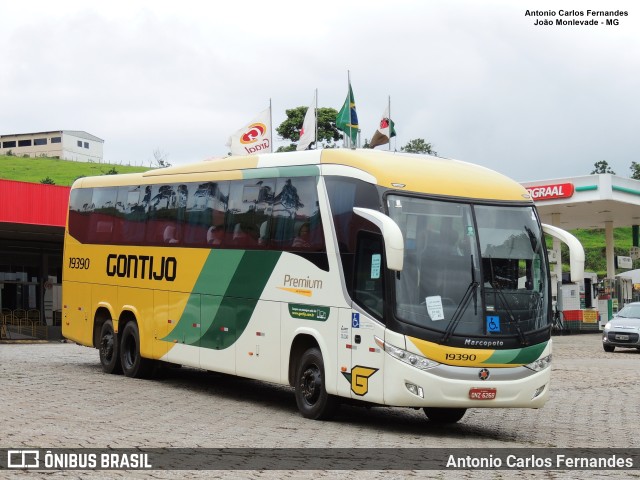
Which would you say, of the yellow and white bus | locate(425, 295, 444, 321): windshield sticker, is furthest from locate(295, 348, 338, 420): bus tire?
locate(425, 295, 444, 321): windshield sticker

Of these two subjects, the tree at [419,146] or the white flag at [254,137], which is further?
the tree at [419,146]

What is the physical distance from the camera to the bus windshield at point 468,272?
13648 mm

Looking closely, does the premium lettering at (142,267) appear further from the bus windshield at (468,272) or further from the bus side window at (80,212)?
the bus windshield at (468,272)

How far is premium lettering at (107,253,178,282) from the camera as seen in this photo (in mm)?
19281

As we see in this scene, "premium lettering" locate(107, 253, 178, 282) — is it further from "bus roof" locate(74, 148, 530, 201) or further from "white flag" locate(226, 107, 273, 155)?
"white flag" locate(226, 107, 273, 155)

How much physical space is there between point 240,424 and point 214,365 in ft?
12.4

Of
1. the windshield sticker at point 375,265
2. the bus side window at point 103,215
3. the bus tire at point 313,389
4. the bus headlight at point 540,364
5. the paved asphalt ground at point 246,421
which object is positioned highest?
the bus side window at point 103,215

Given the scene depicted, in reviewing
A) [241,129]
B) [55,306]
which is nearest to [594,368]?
[241,129]

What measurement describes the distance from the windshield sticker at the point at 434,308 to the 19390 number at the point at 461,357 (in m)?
0.48

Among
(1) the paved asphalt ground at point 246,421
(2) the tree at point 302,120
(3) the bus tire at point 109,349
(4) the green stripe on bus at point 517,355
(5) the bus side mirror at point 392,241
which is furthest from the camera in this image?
(2) the tree at point 302,120

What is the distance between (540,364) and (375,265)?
2.49 metres

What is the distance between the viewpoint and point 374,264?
554 inches

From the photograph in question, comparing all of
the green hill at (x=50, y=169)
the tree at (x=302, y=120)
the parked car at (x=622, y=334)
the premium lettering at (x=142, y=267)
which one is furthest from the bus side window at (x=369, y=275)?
the green hill at (x=50, y=169)

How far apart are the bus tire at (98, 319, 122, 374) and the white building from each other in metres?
135
